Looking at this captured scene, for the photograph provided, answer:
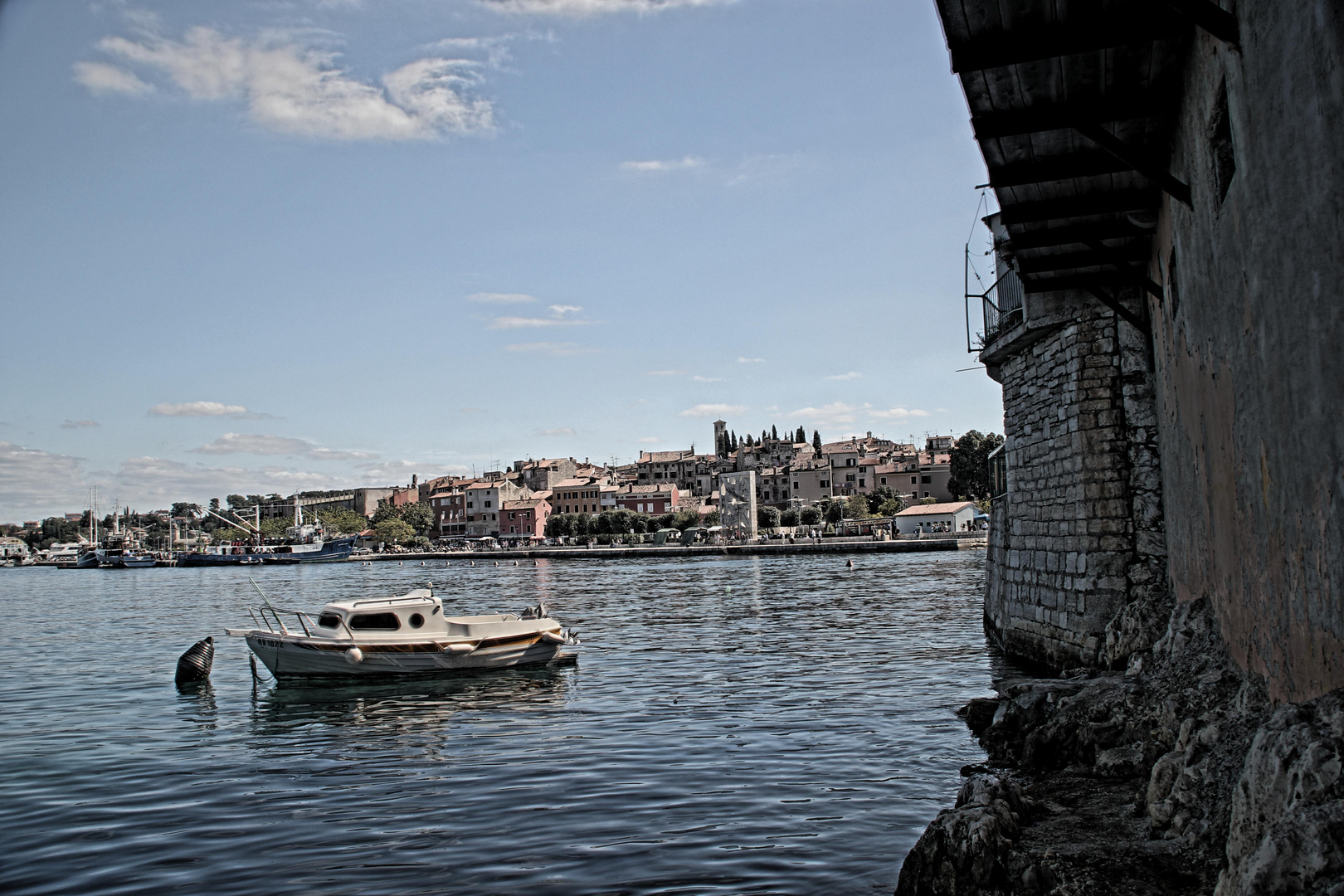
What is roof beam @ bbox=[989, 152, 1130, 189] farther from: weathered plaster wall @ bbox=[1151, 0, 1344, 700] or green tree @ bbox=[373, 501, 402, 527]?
green tree @ bbox=[373, 501, 402, 527]

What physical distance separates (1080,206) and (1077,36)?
11.1 feet

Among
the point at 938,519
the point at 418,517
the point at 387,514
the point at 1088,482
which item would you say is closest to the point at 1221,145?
the point at 1088,482

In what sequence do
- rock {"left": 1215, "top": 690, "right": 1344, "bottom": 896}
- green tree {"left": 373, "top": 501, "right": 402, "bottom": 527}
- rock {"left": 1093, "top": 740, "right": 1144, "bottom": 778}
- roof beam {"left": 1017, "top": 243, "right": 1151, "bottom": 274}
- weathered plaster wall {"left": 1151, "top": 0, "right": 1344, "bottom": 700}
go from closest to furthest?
rock {"left": 1215, "top": 690, "right": 1344, "bottom": 896}
weathered plaster wall {"left": 1151, "top": 0, "right": 1344, "bottom": 700}
rock {"left": 1093, "top": 740, "right": 1144, "bottom": 778}
roof beam {"left": 1017, "top": 243, "right": 1151, "bottom": 274}
green tree {"left": 373, "top": 501, "right": 402, "bottom": 527}

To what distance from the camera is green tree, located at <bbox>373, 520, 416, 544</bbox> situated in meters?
140

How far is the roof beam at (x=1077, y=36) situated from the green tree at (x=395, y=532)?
140 m

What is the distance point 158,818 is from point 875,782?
25.3 ft

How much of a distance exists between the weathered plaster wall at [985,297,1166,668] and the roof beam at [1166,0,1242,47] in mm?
7722

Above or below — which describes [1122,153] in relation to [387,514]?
above

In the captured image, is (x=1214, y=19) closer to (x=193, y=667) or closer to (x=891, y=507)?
(x=193, y=667)

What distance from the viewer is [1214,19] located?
589 centimetres

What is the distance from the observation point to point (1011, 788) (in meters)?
7.63

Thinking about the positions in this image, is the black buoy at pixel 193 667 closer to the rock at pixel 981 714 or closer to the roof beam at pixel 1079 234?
the rock at pixel 981 714

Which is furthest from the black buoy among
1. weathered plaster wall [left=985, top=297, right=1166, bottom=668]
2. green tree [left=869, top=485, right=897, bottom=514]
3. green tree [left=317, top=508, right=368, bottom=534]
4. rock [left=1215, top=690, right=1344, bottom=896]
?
green tree [left=317, top=508, right=368, bottom=534]

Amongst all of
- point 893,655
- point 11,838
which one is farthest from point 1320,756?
point 893,655
